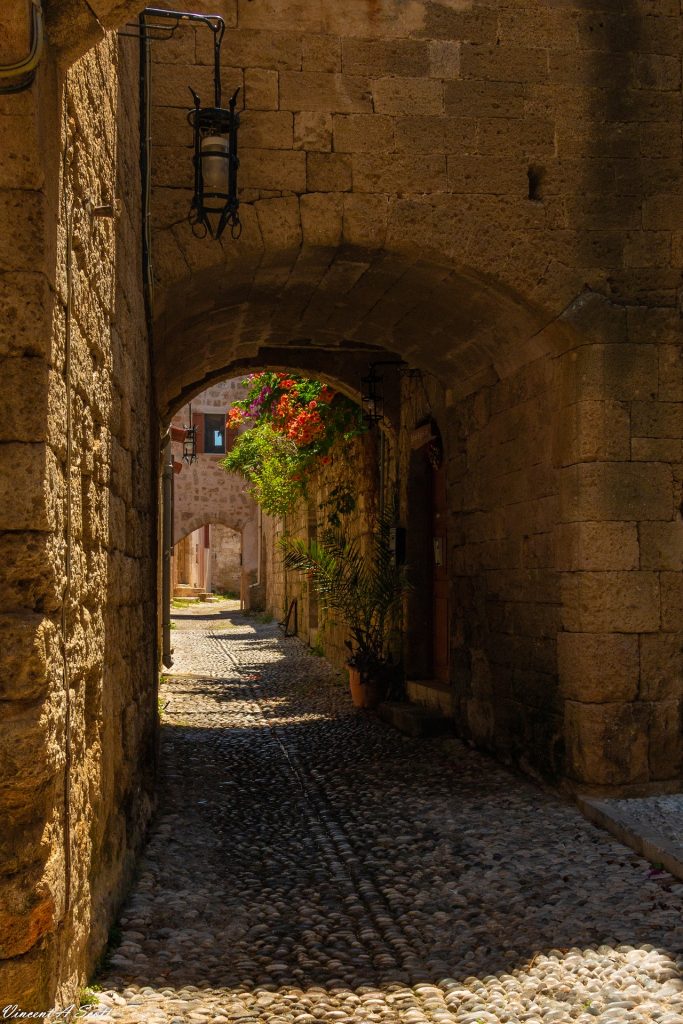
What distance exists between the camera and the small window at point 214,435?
28.0 metres

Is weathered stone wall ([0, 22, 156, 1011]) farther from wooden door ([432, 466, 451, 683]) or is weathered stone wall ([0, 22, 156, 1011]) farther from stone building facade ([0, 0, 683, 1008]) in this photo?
wooden door ([432, 466, 451, 683])

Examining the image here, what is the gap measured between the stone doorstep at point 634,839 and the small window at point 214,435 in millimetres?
23381

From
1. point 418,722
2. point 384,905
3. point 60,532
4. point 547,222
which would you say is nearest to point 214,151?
point 547,222

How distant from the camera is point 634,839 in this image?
4570mm

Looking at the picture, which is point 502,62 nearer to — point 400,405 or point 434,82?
point 434,82

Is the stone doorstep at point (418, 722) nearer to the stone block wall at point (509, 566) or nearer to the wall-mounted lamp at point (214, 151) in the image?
the stone block wall at point (509, 566)

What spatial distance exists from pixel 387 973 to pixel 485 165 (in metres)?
3.94

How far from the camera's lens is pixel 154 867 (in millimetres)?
4301

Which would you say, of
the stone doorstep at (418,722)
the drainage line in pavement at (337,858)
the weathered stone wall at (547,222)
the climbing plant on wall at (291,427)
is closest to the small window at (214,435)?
the climbing plant on wall at (291,427)

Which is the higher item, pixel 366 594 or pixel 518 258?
pixel 518 258

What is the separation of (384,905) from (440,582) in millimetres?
5051

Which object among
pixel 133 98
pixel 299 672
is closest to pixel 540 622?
pixel 133 98

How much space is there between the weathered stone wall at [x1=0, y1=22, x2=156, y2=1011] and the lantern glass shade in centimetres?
108

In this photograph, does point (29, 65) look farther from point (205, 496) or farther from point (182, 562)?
point (182, 562)
